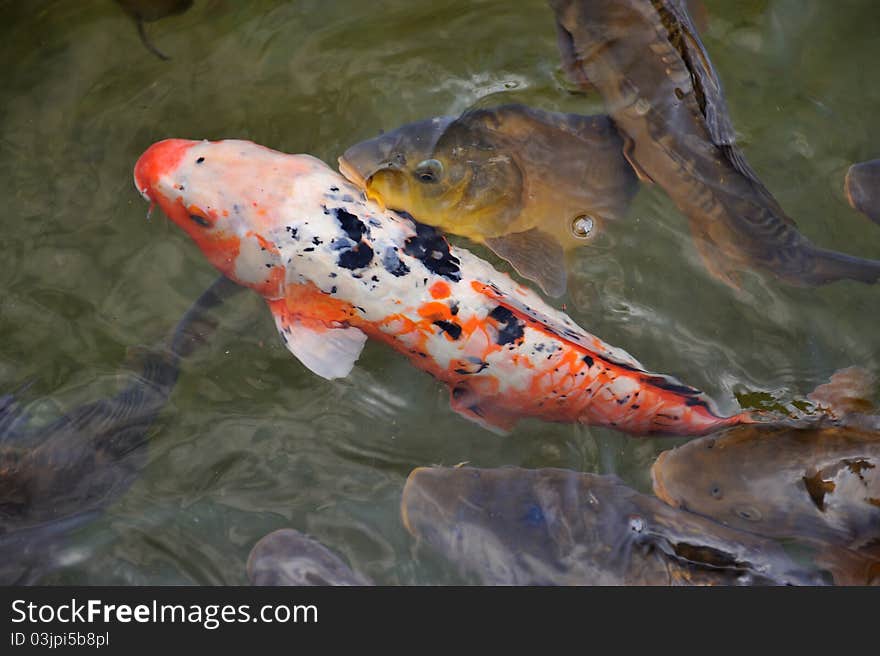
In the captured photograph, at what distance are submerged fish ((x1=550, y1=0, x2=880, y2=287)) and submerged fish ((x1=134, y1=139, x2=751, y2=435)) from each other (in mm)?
802

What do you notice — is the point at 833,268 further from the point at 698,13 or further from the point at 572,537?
the point at 572,537

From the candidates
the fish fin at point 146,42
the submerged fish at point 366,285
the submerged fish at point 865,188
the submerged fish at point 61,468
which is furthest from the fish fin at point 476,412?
the fish fin at point 146,42

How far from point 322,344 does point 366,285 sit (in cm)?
36

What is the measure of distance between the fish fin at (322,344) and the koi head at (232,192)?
6.2 inches

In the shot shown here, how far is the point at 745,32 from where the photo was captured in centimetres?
468

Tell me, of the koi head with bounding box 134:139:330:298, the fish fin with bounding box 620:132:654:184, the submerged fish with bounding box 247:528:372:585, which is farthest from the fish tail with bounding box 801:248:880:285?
the submerged fish with bounding box 247:528:372:585

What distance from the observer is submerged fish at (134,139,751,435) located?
3.35 metres

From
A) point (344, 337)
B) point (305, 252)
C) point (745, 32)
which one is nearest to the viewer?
point (305, 252)

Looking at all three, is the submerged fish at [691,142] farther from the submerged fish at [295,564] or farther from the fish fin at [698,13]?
the submerged fish at [295,564]

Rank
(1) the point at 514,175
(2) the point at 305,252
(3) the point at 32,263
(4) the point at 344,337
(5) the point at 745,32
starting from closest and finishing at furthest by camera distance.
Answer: (2) the point at 305,252 → (4) the point at 344,337 → (1) the point at 514,175 → (3) the point at 32,263 → (5) the point at 745,32

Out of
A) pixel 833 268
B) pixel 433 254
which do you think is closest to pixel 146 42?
pixel 433 254
